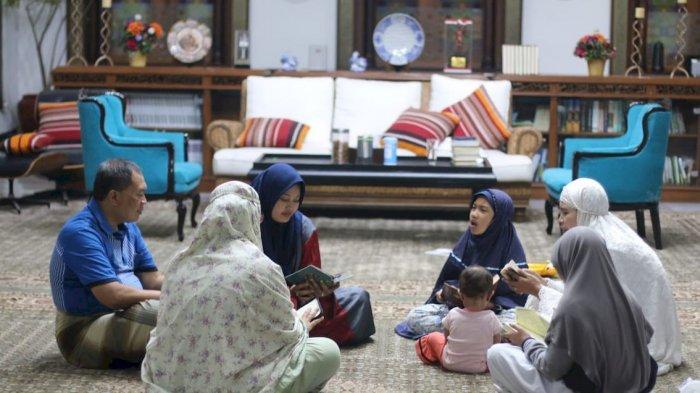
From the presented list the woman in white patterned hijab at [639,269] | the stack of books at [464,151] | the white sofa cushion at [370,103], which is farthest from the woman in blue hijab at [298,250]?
the white sofa cushion at [370,103]

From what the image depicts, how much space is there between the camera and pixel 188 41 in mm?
10391

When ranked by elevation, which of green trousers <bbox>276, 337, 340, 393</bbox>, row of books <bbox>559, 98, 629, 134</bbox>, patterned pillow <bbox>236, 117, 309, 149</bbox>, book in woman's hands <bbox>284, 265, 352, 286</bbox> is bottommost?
green trousers <bbox>276, 337, 340, 393</bbox>

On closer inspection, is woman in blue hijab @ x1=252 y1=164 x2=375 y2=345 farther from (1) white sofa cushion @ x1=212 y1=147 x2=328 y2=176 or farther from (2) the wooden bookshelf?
(2) the wooden bookshelf

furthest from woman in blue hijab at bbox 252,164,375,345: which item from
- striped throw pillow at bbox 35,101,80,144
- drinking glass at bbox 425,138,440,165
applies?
striped throw pillow at bbox 35,101,80,144

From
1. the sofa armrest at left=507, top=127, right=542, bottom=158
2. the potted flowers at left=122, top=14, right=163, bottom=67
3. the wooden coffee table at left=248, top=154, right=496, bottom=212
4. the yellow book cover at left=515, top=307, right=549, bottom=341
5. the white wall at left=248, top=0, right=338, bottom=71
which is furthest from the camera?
the white wall at left=248, top=0, right=338, bottom=71

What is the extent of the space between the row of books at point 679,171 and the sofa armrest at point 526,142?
157cm

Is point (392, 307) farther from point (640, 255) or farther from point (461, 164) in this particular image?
point (461, 164)

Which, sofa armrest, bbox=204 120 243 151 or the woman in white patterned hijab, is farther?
sofa armrest, bbox=204 120 243 151

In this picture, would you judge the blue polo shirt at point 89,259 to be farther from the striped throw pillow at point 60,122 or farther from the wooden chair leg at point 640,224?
the striped throw pillow at point 60,122

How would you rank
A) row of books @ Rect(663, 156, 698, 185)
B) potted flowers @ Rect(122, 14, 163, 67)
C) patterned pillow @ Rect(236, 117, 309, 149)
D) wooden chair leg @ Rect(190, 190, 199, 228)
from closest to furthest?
wooden chair leg @ Rect(190, 190, 199, 228) < patterned pillow @ Rect(236, 117, 309, 149) < potted flowers @ Rect(122, 14, 163, 67) < row of books @ Rect(663, 156, 698, 185)

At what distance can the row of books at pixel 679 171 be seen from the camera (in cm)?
1011

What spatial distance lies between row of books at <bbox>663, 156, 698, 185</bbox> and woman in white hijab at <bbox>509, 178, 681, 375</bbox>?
547cm

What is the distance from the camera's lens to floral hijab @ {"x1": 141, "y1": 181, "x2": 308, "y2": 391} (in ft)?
12.2

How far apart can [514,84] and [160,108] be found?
9.80ft
